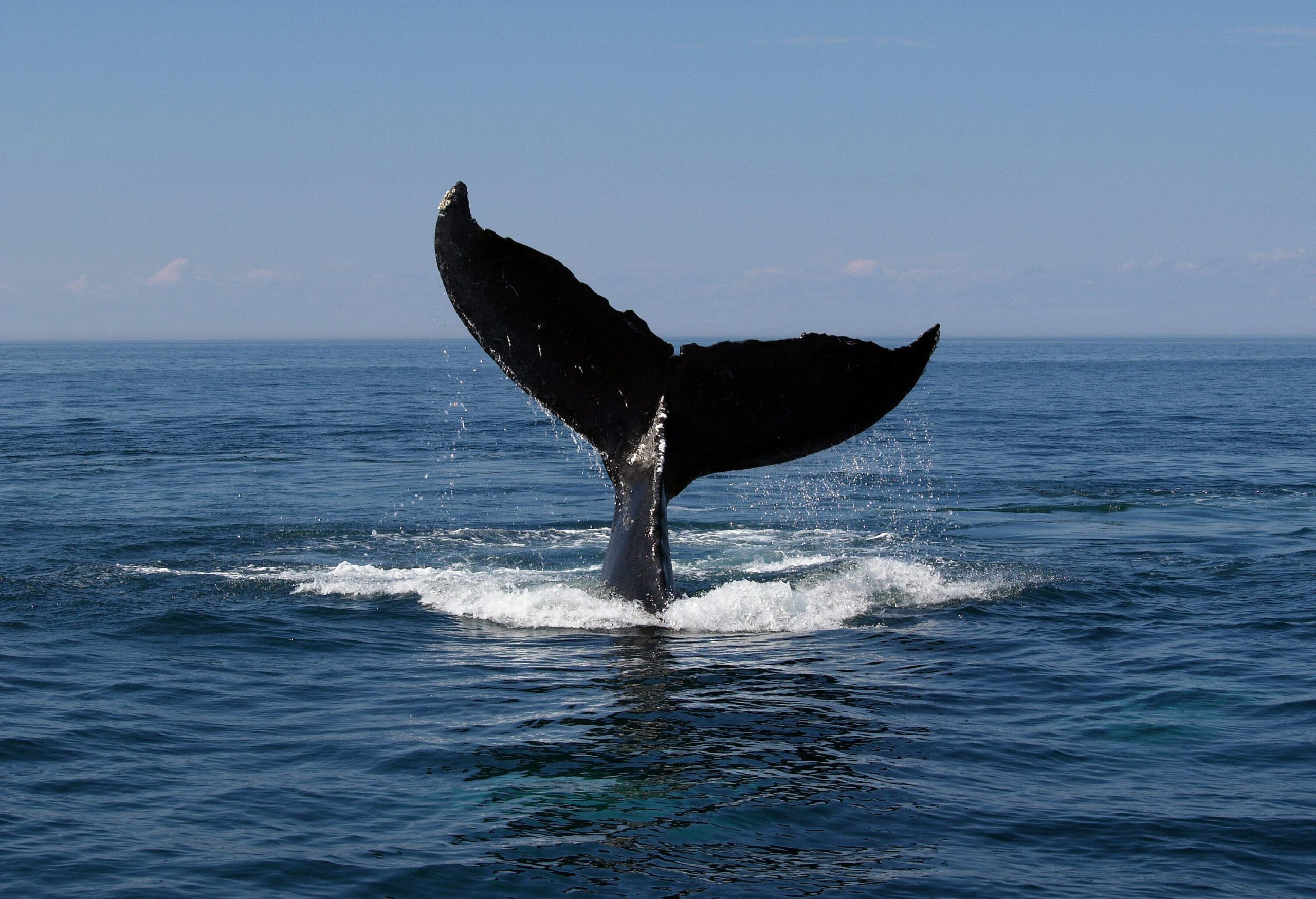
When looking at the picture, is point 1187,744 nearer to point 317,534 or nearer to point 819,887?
point 819,887

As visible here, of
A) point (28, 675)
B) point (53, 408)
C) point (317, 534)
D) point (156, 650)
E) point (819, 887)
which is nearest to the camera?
point (819, 887)

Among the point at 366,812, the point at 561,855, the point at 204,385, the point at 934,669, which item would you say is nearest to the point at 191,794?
the point at 366,812

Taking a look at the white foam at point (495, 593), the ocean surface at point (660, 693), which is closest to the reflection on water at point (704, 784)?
the ocean surface at point (660, 693)

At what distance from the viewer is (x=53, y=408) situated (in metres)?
35.2

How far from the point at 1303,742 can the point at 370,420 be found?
87.7 feet

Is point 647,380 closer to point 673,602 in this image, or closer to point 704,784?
point 673,602

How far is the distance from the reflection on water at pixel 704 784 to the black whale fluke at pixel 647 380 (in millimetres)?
1379

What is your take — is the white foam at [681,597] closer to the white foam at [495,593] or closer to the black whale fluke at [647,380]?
the white foam at [495,593]

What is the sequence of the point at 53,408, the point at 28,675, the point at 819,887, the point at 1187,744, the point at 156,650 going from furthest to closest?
1. the point at 53,408
2. the point at 156,650
3. the point at 28,675
4. the point at 1187,744
5. the point at 819,887

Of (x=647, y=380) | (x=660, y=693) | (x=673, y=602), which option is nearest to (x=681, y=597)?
(x=673, y=602)

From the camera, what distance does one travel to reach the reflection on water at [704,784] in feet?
18.9

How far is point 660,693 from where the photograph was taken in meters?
8.15

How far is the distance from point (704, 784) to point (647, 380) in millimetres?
3455

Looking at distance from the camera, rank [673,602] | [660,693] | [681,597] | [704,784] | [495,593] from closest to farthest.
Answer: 1. [704,784]
2. [660,693]
3. [673,602]
4. [681,597]
5. [495,593]
